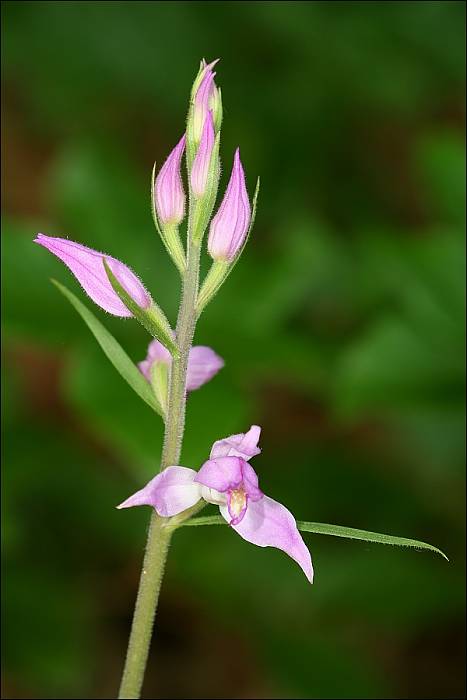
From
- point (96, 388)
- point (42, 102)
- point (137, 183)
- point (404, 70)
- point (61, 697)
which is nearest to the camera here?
point (96, 388)

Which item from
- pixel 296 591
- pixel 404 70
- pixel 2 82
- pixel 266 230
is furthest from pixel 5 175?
pixel 296 591

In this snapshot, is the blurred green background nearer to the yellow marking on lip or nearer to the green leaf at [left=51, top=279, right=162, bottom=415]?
the green leaf at [left=51, top=279, right=162, bottom=415]

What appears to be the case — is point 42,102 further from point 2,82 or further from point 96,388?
point 96,388

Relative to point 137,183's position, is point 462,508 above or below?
below

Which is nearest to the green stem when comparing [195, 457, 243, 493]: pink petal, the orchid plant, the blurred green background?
the orchid plant

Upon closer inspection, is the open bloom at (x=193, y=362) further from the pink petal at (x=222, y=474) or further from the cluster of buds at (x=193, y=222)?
the pink petal at (x=222, y=474)

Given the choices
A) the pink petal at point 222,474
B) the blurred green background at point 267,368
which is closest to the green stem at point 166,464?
the pink petal at point 222,474
